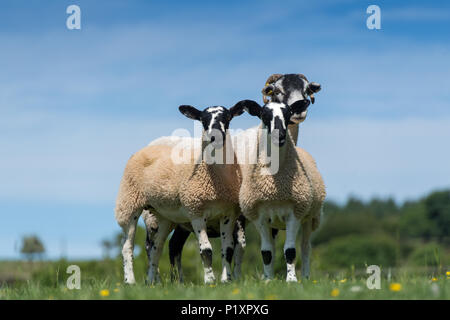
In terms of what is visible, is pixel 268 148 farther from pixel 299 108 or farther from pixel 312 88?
pixel 312 88

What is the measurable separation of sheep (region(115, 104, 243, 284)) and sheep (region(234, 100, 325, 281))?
626 mm

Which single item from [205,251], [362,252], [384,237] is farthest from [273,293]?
[384,237]

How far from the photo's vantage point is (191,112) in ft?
38.2

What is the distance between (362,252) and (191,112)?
295 ft

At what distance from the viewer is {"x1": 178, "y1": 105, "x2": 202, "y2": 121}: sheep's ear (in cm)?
1159

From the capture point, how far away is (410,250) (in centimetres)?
10588

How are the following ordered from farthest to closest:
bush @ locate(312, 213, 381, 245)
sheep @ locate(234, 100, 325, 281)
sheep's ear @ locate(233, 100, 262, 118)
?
bush @ locate(312, 213, 381, 245) < sheep's ear @ locate(233, 100, 262, 118) < sheep @ locate(234, 100, 325, 281)

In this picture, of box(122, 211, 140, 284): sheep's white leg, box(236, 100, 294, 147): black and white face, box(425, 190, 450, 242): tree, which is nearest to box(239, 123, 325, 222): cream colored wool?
box(236, 100, 294, 147): black and white face

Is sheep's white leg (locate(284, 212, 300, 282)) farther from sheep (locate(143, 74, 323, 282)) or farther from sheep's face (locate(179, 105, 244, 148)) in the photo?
sheep's face (locate(179, 105, 244, 148))

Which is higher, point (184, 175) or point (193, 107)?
point (193, 107)

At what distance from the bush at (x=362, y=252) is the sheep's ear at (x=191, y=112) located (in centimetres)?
8597

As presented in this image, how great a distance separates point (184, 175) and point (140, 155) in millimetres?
2200
